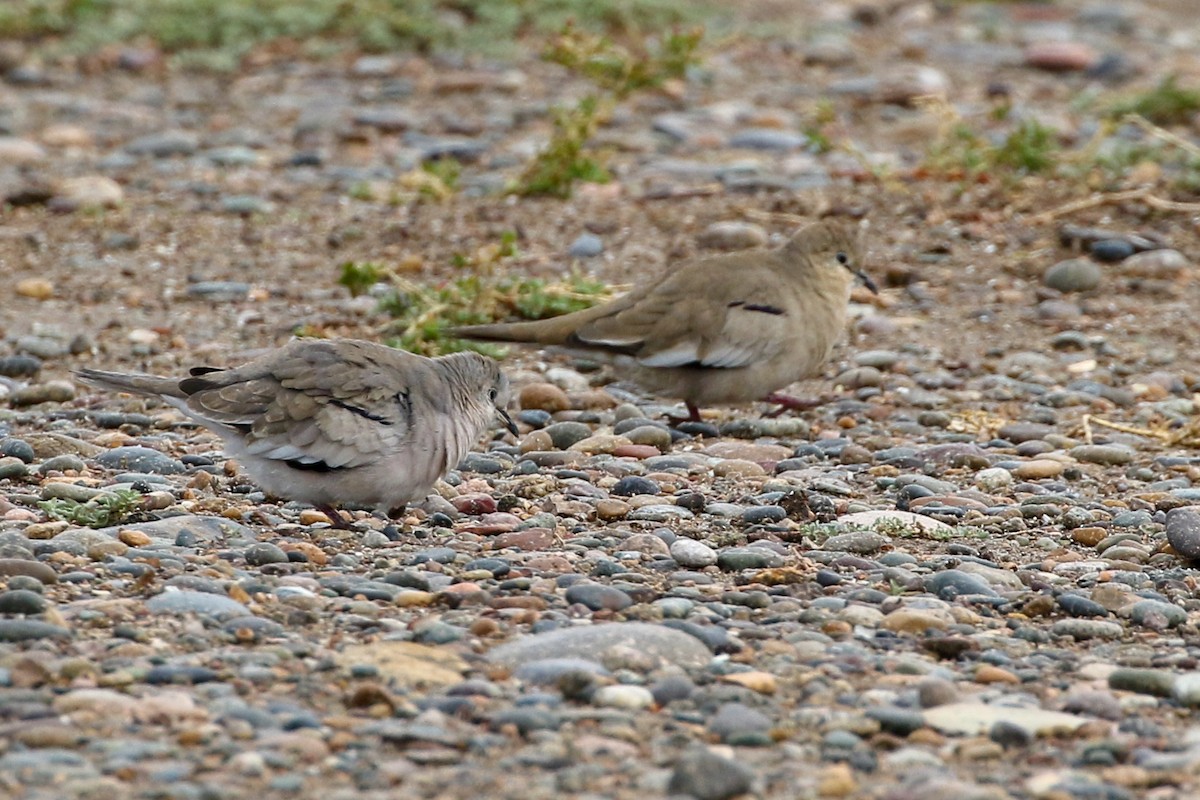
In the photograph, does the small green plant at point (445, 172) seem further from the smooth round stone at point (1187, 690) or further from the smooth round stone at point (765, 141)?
the smooth round stone at point (1187, 690)

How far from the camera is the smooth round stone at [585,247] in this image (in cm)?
948

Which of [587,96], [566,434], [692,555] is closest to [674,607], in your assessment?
[692,555]

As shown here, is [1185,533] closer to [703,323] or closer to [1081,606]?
[1081,606]

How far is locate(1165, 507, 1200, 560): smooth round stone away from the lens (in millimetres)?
5570

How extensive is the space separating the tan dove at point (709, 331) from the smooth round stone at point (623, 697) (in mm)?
3224

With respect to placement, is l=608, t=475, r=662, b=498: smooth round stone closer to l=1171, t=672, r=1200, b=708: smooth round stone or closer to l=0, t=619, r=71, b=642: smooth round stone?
l=1171, t=672, r=1200, b=708: smooth round stone

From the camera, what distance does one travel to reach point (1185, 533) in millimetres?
5598

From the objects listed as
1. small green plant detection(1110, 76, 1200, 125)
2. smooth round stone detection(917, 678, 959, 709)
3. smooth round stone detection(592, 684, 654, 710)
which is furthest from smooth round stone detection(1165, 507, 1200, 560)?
small green plant detection(1110, 76, 1200, 125)

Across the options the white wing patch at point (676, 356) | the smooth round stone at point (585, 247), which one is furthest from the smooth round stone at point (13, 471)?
the smooth round stone at point (585, 247)

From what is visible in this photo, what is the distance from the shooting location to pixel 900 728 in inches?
163

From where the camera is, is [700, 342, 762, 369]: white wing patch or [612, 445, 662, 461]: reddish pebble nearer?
[612, 445, 662, 461]: reddish pebble

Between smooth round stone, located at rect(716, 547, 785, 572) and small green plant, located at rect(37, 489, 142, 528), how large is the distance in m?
1.82

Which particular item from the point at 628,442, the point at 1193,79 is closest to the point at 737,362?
the point at 628,442

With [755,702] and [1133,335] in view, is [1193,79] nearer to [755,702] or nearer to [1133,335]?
[1133,335]
